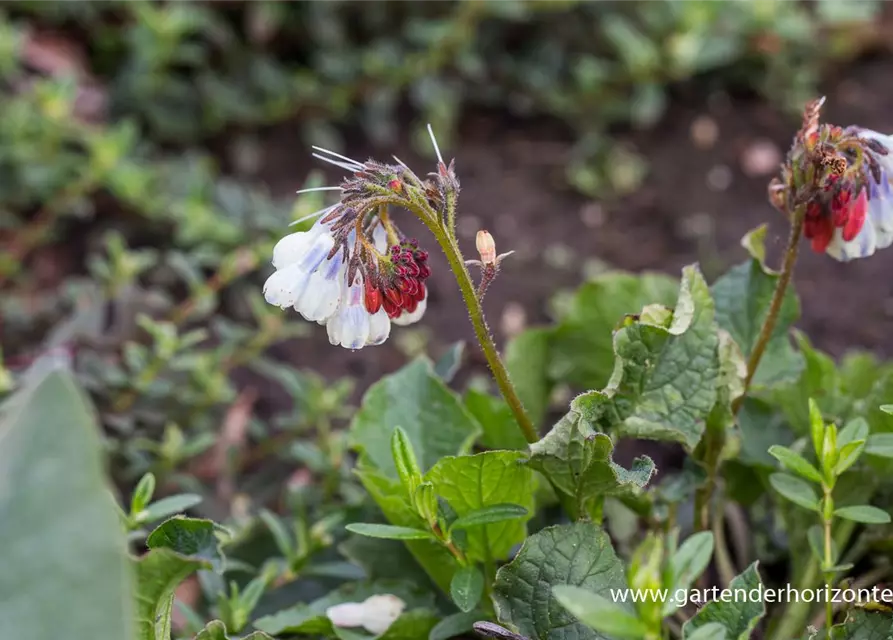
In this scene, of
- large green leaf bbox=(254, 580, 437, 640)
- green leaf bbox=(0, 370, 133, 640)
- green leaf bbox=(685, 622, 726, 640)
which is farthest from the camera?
large green leaf bbox=(254, 580, 437, 640)

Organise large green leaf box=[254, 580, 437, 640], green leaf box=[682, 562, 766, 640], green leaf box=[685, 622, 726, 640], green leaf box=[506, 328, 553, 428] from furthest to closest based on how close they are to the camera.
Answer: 1. green leaf box=[506, 328, 553, 428]
2. large green leaf box=[254, 580, 437, 640]
3. green leaf box=[682, 562, 766, 640]
4. green leaf box=[685, 622, 726, 640]

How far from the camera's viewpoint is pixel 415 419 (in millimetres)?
1346

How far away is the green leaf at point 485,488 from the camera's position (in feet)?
3.60

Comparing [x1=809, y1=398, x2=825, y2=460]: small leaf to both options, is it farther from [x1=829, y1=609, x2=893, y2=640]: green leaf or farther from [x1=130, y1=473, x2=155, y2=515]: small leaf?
[x1=130, y1=473, x2=155, y2=515]: small leaf

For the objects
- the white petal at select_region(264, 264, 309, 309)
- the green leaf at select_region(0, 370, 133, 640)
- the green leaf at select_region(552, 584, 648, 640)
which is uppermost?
the white petal at select_region(264, 264, 309, 309)

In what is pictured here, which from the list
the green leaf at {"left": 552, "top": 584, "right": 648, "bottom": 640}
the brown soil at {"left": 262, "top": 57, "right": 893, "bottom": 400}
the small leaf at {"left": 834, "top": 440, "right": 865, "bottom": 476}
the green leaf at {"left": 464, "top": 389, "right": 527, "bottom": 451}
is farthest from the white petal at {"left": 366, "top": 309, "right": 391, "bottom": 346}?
the brown soil at {"left": 262, "top": 57, "right": 893, "bottom": 400}

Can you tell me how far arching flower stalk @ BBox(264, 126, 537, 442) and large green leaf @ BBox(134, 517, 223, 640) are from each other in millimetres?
275

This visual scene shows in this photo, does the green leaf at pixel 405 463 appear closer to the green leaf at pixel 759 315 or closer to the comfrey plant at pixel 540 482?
the comfrey plant at pixel 540 482

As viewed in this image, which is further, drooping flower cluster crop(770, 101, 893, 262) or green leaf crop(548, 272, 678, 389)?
green leaf crop(548, 272, 678, 389)

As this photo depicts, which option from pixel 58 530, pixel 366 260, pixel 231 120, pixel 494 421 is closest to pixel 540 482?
pixel 494 421

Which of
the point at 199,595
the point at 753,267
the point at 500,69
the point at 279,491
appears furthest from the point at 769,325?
the point at 500,69

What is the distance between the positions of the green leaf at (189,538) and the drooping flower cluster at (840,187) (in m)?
0.81

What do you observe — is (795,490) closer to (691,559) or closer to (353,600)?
(691,559)

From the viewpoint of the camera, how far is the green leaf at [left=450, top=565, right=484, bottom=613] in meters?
1.06
